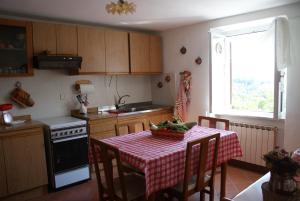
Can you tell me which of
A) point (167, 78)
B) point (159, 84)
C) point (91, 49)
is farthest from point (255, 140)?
point (91, 49)

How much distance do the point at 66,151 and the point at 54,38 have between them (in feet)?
4.84

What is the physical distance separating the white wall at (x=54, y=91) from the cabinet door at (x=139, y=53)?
1.20ft

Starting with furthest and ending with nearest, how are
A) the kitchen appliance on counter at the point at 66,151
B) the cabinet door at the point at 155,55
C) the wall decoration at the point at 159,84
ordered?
the wall decoration at the point at 159,84 → the cabinet door at the point at 155,55 → the kitchen appliance on counter at the point at 66,151

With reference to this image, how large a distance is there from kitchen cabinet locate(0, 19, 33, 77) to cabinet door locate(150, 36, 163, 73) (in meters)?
2.00

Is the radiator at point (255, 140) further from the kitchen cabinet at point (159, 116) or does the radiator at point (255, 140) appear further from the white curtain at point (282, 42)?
the kitchen cabinet at point (159, 116)

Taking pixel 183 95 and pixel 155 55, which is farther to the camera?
pixel 155 55

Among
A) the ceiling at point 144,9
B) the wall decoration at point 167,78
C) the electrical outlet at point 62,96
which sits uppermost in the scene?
the ceiling at point 144,9

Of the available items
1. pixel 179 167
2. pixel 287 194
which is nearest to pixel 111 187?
pixel 179 167

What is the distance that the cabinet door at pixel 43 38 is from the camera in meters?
3.03

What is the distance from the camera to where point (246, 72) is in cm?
360

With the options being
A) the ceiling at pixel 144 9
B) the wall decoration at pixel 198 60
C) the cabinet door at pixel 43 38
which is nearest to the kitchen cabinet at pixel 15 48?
the cabinet door at pixel 43 38

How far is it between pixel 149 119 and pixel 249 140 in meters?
1.53

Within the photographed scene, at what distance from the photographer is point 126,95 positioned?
434cm

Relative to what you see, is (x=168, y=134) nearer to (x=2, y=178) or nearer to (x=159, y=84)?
(x=2, y=178)
